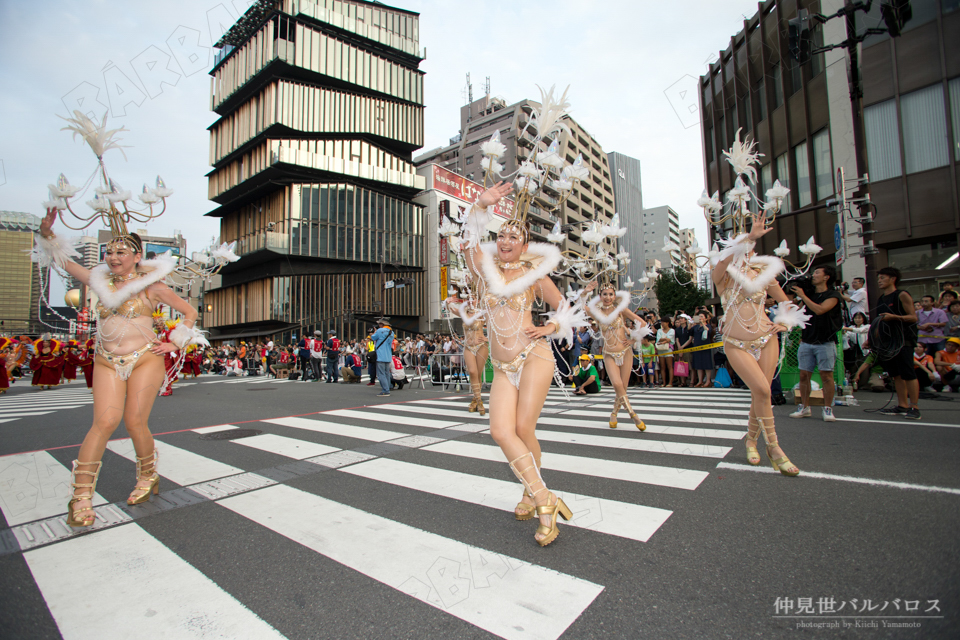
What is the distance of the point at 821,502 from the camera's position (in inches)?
132

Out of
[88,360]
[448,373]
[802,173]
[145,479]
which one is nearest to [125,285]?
[145,479]

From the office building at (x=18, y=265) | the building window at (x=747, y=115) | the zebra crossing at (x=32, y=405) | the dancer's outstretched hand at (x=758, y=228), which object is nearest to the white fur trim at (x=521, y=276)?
the dancer's outstretched hand at (x=758, y=228)

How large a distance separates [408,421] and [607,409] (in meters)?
3.51

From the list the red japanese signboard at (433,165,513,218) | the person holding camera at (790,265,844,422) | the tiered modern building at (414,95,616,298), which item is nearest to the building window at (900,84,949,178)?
the person holding camera at (790,265,844,422)

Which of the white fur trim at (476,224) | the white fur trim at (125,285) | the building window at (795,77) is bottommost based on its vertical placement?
the white fur trim at (125,285)

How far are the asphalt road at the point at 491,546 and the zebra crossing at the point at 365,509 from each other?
0.02 metres

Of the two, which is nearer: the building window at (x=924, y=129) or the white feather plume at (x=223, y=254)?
the white feather plume at (x=223, y=254)

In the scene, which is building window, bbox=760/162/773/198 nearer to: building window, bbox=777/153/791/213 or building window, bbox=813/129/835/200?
building window, bbox=777/153/791/213

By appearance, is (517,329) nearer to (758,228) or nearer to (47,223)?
(758,228)

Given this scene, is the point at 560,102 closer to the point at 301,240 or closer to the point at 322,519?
the point at 322,519

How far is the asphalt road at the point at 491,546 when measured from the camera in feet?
6.86

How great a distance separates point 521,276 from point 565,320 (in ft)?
1.43

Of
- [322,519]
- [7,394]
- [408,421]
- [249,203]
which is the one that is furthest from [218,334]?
[322,519]

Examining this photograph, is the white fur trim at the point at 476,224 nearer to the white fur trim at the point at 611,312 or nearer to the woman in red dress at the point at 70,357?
the white fur trim at the point at 611,312
